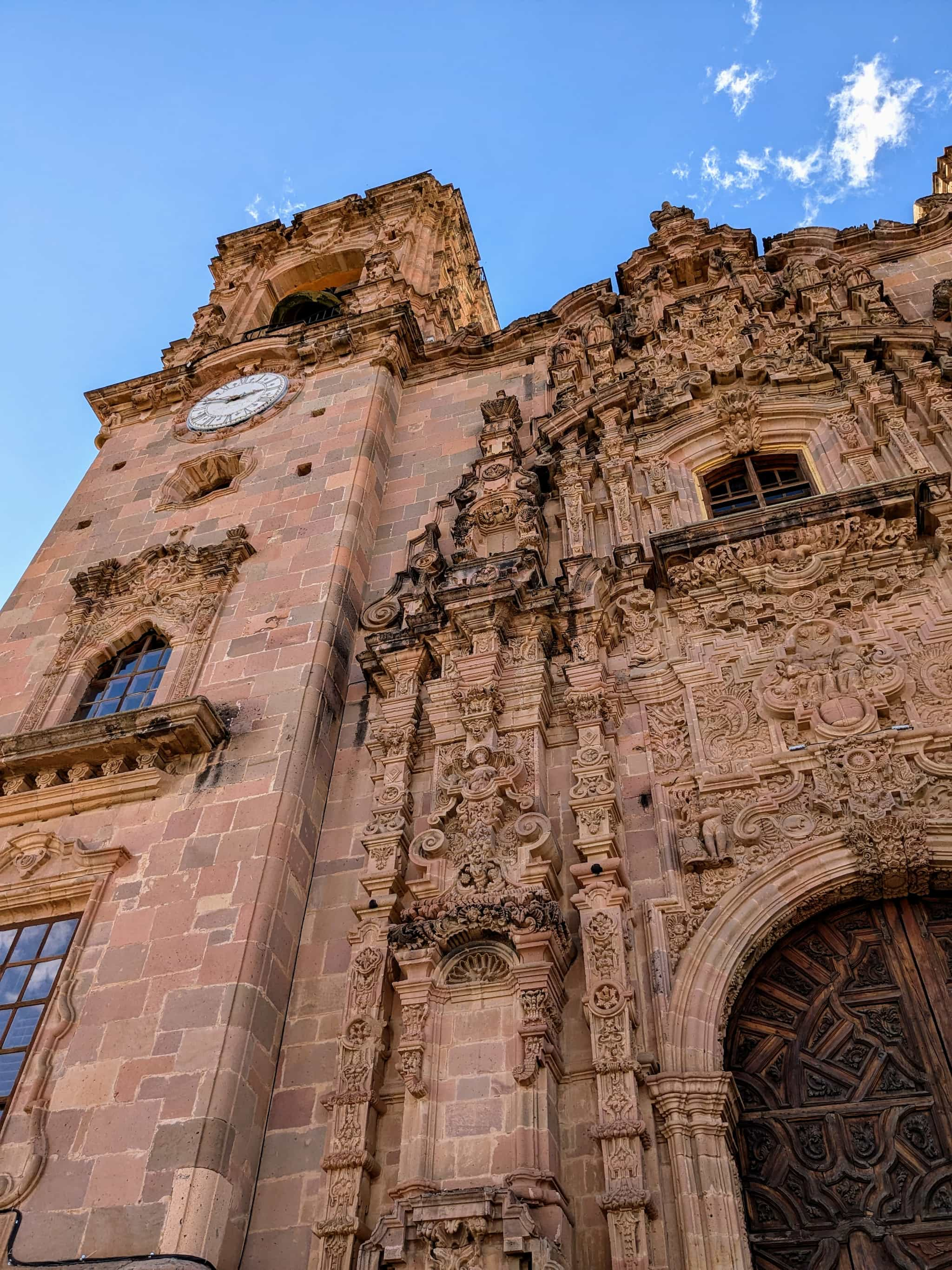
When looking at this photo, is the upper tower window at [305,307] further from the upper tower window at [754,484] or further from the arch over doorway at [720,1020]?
the arch over doorway at [720,1020]

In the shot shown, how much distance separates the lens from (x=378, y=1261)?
22.4 feet

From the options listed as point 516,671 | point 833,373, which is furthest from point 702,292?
point 516,671

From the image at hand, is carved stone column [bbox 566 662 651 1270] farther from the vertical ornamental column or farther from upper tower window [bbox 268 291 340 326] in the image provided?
upper tower window [bbox 268 291 340 326]

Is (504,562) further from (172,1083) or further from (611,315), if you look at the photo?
(611,315)

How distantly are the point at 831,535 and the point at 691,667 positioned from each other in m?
2.21

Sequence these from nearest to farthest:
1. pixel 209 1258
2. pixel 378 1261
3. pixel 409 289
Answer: pixel 378 1261
pixel 209 1258
pixel 409 289

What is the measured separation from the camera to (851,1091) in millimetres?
7887

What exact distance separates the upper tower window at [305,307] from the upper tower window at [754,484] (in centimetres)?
1187

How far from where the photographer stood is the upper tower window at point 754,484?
13.4m

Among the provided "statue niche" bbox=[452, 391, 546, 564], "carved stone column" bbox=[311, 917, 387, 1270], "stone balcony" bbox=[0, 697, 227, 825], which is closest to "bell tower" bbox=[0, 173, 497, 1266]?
"stone balcony" bbox=[0, 697, 227, 825]

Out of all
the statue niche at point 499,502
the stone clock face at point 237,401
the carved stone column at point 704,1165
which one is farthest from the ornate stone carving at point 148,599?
the carved stone column at point 704,1165

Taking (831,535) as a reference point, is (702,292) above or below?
above

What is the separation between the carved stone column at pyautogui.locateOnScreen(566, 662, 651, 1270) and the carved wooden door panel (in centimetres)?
109

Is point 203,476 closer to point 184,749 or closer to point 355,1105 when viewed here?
point 184,749
